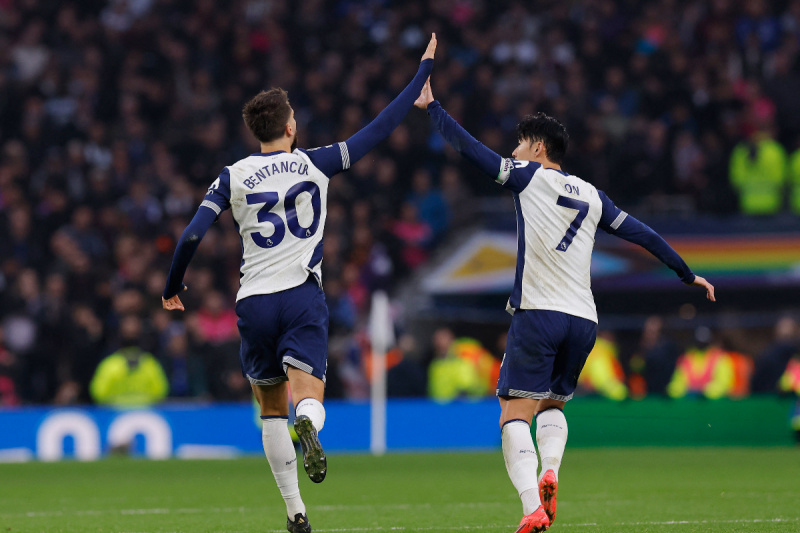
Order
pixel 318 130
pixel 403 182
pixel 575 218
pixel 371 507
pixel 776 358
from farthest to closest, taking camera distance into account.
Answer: pixel 318 130 → pixel 403 182 → pixel 776 358 → pixel 371 507 → pixel 575 218

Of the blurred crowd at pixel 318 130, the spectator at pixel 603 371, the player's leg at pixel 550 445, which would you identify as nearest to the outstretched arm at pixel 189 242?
the player's leg at pixel 550 445

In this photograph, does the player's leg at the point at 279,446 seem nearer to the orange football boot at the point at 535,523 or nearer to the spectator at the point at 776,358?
the orange football boot at the point at 535,523

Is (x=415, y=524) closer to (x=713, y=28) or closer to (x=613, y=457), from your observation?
(x=613, y=457)

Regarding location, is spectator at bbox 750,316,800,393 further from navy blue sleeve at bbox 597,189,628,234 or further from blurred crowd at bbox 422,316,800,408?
navy blue sleeve at bbox 597,189,628,234

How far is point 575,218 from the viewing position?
21.8ft

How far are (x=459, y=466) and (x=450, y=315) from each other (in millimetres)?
4986

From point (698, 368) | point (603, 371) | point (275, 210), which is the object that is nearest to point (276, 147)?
point (275, 210)

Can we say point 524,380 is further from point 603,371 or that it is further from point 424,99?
point 603,371

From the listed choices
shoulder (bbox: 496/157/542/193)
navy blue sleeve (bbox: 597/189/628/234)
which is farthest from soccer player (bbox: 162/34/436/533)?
navy blue sleeve (bbox: 597/189/628/234)

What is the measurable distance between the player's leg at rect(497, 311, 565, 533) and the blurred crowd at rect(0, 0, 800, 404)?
383 inches

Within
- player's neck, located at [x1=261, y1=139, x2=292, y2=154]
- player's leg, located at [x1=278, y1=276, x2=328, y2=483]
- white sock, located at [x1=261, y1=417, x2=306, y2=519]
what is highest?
player's neck, located at [x1=261, y1=139, x2=292, y2=154]

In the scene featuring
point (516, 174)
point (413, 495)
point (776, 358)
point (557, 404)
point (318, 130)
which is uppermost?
point (318, 130)

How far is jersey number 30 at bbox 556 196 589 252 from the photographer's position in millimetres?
6621

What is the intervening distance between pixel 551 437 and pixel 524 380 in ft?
1.63
